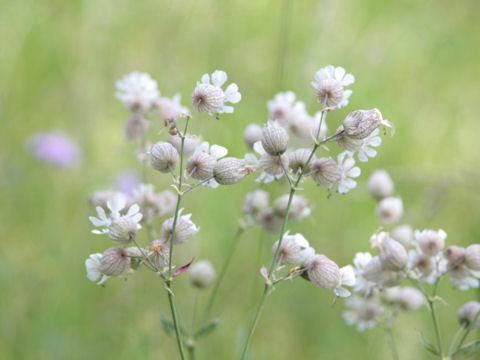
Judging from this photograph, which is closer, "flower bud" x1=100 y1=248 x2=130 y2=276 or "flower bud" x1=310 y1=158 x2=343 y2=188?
"flower bud" x1=100 y1=248 x2=130 y2=276

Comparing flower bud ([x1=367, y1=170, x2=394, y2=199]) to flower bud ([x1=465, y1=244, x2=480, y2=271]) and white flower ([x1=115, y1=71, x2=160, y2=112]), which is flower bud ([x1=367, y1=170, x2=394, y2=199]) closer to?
flower bud ([x1=465, y1=244, x2=480, y2=271])

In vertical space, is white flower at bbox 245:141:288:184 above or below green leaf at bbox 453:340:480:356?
above

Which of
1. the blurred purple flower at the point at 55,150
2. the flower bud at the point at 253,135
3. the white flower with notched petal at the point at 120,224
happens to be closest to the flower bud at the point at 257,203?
the flower bud at the point at 253,135

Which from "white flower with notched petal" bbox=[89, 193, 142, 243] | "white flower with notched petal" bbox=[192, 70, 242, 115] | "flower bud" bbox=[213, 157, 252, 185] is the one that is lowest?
"white flower with notched petal" bbox=[89, 193, 142, 243]

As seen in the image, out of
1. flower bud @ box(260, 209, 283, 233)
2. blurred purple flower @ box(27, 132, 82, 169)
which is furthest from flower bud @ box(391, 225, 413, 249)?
blurred purple flower @ box(27, 132, 82, 169)

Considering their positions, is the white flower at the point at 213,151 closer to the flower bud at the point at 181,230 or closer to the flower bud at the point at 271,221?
the flower bud at the point at 181,230

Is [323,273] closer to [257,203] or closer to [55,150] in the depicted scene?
[257,203]

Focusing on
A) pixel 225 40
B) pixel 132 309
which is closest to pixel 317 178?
pixel 132 309
